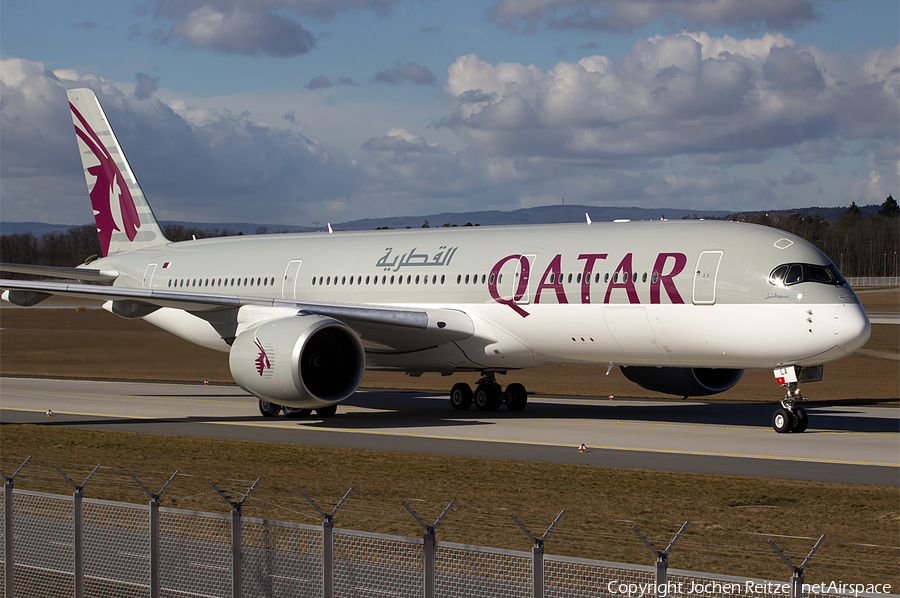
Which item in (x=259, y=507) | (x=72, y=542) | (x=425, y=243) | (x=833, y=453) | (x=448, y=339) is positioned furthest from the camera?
(x=425, y=243)

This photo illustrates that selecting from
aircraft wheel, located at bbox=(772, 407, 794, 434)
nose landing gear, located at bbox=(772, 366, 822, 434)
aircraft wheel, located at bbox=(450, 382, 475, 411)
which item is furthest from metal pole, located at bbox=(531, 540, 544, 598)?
aircraft wheel, located at bbox=(450, 382, 475, 411)

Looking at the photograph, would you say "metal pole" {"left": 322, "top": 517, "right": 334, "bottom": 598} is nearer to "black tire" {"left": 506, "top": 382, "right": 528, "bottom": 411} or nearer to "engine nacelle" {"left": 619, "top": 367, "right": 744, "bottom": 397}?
"engine nacelle" {"left": 619, "top": 367, "right": 744, "bottom": 397}

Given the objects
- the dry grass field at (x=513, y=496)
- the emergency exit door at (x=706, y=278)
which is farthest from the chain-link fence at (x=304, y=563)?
the emergency exit door at (x=706, y=278)

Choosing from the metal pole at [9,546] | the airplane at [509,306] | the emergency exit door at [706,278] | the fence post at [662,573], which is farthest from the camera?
the emergency exit door at [706,278]

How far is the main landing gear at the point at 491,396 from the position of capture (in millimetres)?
24938

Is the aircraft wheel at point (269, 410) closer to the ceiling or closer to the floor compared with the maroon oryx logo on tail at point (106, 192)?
closer to the floor

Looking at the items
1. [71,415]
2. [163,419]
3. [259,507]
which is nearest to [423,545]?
[259,507]

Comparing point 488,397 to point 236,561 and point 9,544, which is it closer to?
point 9,544

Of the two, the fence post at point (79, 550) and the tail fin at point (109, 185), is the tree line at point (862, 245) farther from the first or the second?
the fence post at point (79, 550)

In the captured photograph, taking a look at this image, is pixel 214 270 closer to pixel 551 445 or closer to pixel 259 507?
pixel 551 445

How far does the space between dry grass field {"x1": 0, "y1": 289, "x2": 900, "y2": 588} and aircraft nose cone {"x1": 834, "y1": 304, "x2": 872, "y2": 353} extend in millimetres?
4643

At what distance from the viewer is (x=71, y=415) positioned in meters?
23.3

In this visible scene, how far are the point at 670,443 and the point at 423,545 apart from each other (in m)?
12.7

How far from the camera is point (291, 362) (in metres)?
20.0
